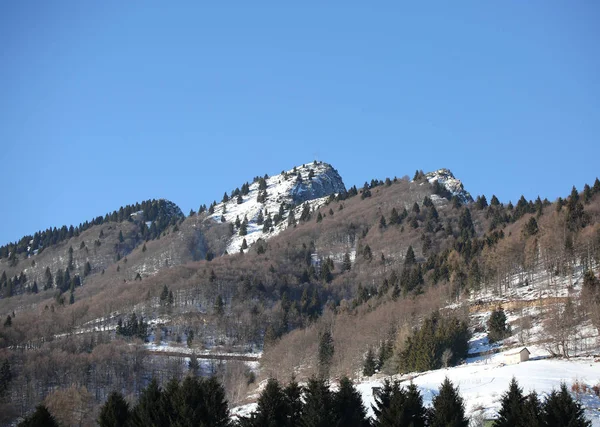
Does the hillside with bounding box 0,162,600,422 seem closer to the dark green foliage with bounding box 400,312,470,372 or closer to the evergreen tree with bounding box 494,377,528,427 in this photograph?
the dark green foliage with bounding box 400,312,470,372

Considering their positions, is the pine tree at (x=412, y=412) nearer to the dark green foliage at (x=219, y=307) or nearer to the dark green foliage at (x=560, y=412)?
the dark green foliage at (x=560, y=412)

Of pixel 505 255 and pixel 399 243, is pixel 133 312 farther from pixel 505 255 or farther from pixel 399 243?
pixel 505 255

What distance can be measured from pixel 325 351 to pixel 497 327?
27242mm

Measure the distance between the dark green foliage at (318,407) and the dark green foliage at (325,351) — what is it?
5706 cm

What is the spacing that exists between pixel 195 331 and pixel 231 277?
95.2ft

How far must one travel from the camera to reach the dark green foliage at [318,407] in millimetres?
41438

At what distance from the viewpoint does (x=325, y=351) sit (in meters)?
107

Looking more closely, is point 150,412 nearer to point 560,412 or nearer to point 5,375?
point 560,412

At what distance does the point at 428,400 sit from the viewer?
2349 inches

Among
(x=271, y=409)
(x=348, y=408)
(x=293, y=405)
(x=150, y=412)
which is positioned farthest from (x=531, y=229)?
(x=150, y=412)

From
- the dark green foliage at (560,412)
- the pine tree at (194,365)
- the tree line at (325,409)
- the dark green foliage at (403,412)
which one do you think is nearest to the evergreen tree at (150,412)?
the tree line at (325,409)

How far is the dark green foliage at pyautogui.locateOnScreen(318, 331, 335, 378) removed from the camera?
337ft

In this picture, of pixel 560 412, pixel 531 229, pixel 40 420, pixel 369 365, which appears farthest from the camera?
pixel 531 229

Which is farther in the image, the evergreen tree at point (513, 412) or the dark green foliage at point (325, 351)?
the dark green foliage at point (325, 351)
